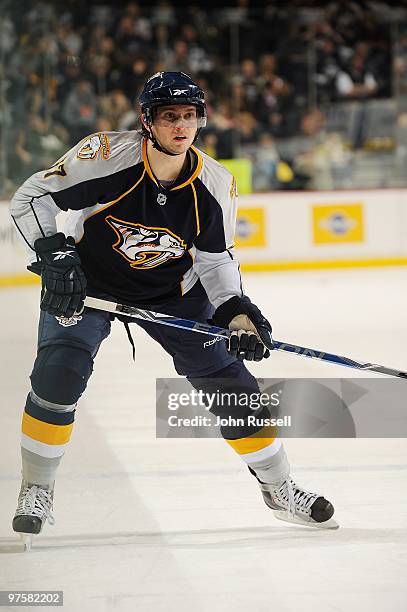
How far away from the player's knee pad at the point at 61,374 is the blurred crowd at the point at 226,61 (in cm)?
518

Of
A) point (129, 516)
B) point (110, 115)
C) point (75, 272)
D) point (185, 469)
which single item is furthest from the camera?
point (110, 115)

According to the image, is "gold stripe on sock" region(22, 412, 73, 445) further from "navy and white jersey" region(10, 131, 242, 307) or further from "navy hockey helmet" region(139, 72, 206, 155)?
"navy hockey helmet" region(139, 72, 206, 155)

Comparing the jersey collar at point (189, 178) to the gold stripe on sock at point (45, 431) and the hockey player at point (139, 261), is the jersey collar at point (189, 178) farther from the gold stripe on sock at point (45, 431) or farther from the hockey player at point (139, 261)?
the gold stripe on sock at point (45, 431)

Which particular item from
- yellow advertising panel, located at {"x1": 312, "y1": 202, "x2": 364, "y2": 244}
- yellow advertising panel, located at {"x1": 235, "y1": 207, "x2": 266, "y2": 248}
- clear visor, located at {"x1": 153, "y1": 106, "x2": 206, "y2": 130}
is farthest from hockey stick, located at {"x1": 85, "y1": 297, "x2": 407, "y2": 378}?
yellow advertising panel, located at {"x1": 312, "y1": 202, "x2": 364, "y2": 244}

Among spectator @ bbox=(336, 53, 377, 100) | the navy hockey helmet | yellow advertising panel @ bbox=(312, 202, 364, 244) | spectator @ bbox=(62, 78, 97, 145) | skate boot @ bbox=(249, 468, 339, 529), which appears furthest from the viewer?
spectator @ bbox=(336, 53, 377, 100)

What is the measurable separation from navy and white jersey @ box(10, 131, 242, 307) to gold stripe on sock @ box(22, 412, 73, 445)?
34 cm

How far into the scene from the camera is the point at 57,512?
2734 millimetres

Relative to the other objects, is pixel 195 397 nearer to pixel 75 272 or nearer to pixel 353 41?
pixel 75 272

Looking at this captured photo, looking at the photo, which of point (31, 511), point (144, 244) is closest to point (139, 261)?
point (144, 244)

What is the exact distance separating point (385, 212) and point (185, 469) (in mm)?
5450

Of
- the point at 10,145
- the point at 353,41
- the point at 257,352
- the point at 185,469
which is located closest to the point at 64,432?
the point at 257,352

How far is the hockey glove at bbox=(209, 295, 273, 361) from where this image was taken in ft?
8.39

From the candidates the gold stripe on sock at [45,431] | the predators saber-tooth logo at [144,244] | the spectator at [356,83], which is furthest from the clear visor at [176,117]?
the spectator at [356,83]

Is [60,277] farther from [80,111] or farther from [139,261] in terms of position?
[80,111]
